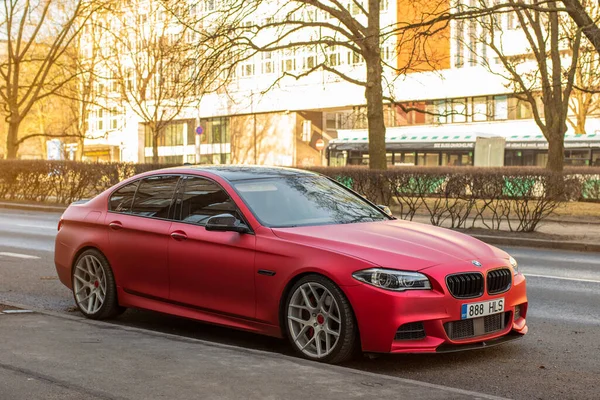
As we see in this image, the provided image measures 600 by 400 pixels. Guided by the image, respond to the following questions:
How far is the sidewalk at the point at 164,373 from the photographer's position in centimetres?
522

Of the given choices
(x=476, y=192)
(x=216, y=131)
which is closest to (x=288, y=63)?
(x=216, y=131)

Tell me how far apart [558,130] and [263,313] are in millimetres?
25969

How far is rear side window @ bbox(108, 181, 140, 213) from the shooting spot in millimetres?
8672

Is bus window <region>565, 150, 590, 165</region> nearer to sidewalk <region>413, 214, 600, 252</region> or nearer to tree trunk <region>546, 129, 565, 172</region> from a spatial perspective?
tree trunk <region>546, 129, 565, 172</region>

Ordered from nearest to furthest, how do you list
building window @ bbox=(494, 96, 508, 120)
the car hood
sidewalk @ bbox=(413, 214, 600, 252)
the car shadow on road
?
the car hood → the car shadow on road → sidewalk @ bbox=(413, 214, 600, 252) → building window @ bbox=(494, 96, 508, 120)

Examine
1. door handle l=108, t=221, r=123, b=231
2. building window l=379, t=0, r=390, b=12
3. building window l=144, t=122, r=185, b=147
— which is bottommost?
door handle l=108, t=221, r=123, b=231

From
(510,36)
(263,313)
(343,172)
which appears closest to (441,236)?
(263,313)

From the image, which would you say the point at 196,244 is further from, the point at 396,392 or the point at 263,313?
the point at 396,392

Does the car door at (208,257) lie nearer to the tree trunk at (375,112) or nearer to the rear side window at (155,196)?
the rear side window at (155,196)

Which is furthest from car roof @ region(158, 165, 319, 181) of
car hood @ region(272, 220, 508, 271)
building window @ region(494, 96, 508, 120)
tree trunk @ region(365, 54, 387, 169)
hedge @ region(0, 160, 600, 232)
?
building window @ region(494, 96, 508, 120)

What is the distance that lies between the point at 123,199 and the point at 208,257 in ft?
5.16

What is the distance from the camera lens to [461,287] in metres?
6.61

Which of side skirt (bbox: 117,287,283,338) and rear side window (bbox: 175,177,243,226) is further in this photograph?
rear side window (bbox: 175,177,243,226)

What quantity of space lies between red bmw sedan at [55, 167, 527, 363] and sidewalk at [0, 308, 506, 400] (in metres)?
0.57
